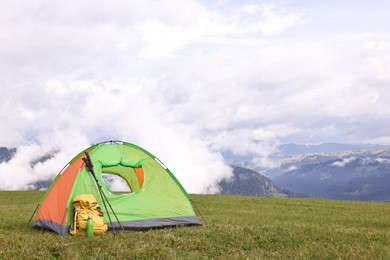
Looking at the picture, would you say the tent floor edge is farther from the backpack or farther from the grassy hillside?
the grassy hillside

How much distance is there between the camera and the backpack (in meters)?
16.7

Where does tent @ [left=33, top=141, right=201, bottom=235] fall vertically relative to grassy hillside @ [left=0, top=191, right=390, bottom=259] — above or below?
above

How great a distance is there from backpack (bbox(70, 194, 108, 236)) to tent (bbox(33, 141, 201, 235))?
1.68 ft

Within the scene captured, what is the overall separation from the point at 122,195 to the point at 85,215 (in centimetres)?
269

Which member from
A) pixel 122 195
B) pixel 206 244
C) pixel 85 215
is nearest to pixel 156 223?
pixel 122 195

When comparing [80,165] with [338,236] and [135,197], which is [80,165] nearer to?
[135,197]

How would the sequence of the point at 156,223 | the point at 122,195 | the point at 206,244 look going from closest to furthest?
1. the point at 206,244
2. the point at 156,223
3. the point at 122,195

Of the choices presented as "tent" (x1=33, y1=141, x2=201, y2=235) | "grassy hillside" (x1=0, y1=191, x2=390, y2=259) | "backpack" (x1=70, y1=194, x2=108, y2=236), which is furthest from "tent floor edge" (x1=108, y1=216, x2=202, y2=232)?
"grassy hillside" (x1=0, y1=191, x2=390, y2=259)

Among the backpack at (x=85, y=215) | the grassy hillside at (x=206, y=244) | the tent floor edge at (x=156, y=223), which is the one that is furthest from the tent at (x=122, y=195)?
the grassy hillside at (x=206, y=244)

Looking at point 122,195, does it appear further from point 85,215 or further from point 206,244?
point 206,244

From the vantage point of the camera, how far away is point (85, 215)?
55.8ft

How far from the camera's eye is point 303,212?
30.1 meters

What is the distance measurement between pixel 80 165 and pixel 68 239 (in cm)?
451

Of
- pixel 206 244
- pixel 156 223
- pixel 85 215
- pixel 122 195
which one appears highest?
pixel 122 195
